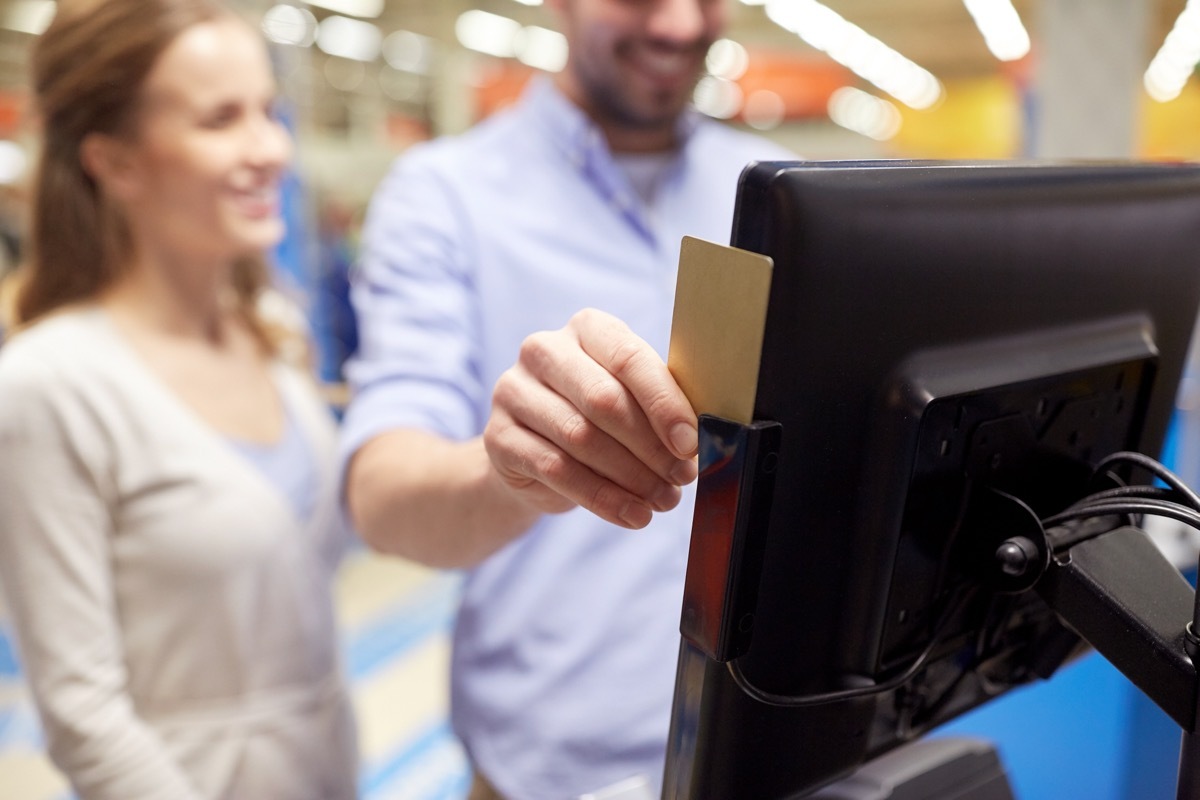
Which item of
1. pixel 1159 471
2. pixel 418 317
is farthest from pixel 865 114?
pixel 1159 471

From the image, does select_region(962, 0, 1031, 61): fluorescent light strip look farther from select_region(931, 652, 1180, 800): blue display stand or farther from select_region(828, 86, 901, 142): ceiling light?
select_region(931, 652, 1180, 800): blue display stand

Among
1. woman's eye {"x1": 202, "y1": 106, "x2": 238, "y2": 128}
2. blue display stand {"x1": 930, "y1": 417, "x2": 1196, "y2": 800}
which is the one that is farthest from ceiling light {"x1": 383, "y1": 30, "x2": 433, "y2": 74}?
blue display stand {"x1": 930, "y1": 417, "x2": 1196, "y2": 800}

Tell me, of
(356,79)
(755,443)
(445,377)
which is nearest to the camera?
(755,443)

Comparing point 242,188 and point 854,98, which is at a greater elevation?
point 242,188

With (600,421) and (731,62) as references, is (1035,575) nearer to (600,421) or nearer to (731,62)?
(600,421)

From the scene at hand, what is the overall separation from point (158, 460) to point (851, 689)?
107 cm

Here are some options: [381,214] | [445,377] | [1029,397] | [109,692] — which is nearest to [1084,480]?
[1029,397]

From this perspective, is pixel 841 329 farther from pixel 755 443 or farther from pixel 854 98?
pixel 854 98

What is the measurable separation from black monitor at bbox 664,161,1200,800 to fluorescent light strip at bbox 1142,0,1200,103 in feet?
28.0

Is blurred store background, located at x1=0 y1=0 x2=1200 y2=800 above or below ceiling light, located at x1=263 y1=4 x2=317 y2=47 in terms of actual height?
below

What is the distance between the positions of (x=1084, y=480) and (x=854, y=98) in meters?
20.2

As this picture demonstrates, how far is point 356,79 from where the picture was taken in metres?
13.5

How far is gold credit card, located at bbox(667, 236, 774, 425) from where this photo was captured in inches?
19.6

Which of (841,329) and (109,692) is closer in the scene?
(841,329)
